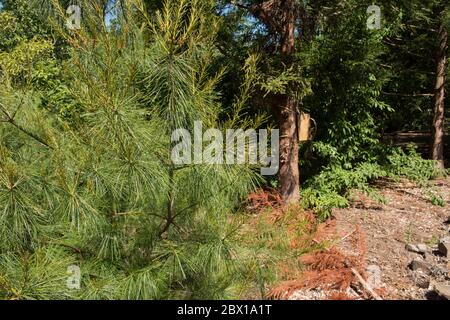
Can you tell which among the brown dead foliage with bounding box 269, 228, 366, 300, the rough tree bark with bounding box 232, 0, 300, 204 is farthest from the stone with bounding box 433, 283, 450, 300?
the rough tree bark with bounding box 232, 0, 300, 204

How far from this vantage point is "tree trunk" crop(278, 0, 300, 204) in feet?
16.9

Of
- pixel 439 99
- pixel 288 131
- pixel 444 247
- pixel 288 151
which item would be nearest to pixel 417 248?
pixel 444 247

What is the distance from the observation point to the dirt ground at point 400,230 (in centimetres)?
367

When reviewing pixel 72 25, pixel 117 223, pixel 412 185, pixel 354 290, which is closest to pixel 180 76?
pixel 72 25

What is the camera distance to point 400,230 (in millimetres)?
5141

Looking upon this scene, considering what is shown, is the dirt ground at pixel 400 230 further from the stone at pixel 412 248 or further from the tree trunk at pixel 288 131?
the tree trunk at pixel 288 131

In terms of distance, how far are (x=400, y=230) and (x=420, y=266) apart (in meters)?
1.33

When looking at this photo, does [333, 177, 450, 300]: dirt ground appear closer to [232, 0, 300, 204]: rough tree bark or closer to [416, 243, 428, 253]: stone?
[416, 243, 428, 253]: stone

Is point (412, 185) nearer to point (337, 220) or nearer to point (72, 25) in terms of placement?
point (337, 220)

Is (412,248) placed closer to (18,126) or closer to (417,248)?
(417,248)

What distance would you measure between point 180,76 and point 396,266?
3217 mm

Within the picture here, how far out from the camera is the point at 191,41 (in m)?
1.91

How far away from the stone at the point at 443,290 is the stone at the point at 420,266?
400 millimetres

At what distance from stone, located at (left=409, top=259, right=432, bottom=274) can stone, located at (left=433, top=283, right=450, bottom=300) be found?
40cm
